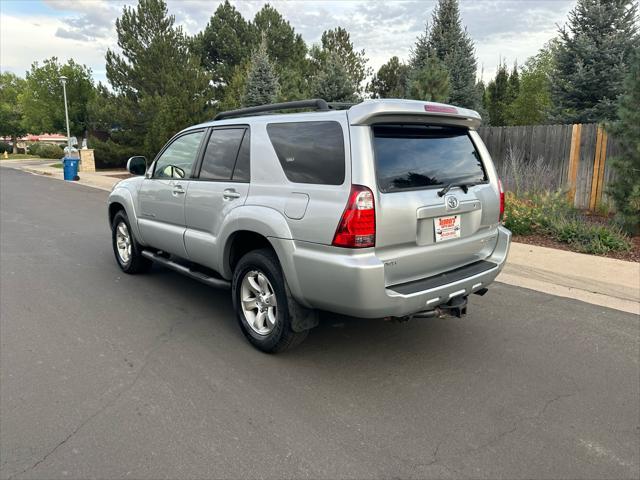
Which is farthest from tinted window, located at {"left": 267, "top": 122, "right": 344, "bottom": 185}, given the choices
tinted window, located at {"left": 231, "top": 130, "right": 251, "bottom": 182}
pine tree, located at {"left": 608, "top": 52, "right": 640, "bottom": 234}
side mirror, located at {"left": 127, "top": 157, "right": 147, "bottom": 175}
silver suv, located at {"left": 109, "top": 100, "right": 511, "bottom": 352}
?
pine tree, located at {"left": 608, "top": 52, "right": 640, "bottom": 234}

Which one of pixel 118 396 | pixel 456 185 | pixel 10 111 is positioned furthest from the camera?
pixel 10 111

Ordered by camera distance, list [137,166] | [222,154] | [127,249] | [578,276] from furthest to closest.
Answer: [127,249] → [578,276] → [137,166] → [222,154]

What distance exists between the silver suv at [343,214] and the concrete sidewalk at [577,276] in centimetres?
201

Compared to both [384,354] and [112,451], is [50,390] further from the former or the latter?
[384,354]

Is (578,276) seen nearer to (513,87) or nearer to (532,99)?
(532,99)

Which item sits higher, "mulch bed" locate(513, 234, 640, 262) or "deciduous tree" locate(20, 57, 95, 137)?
"deciduous tree" locate(20, 57, 95, 137)

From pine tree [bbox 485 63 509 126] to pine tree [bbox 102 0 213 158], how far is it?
19.6m

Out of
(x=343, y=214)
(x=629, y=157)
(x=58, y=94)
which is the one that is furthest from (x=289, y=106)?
(x=58, y=94)

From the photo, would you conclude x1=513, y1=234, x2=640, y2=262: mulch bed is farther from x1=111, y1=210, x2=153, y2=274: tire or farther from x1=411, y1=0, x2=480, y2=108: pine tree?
x1=411, y1=0, x2=480, y2=108: pine tree


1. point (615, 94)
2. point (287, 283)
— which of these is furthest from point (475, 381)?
point (615, 94)

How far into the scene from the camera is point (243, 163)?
160 inches

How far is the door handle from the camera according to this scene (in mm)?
4020

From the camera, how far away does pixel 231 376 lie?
3.53 m

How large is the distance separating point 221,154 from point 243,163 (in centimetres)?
44
